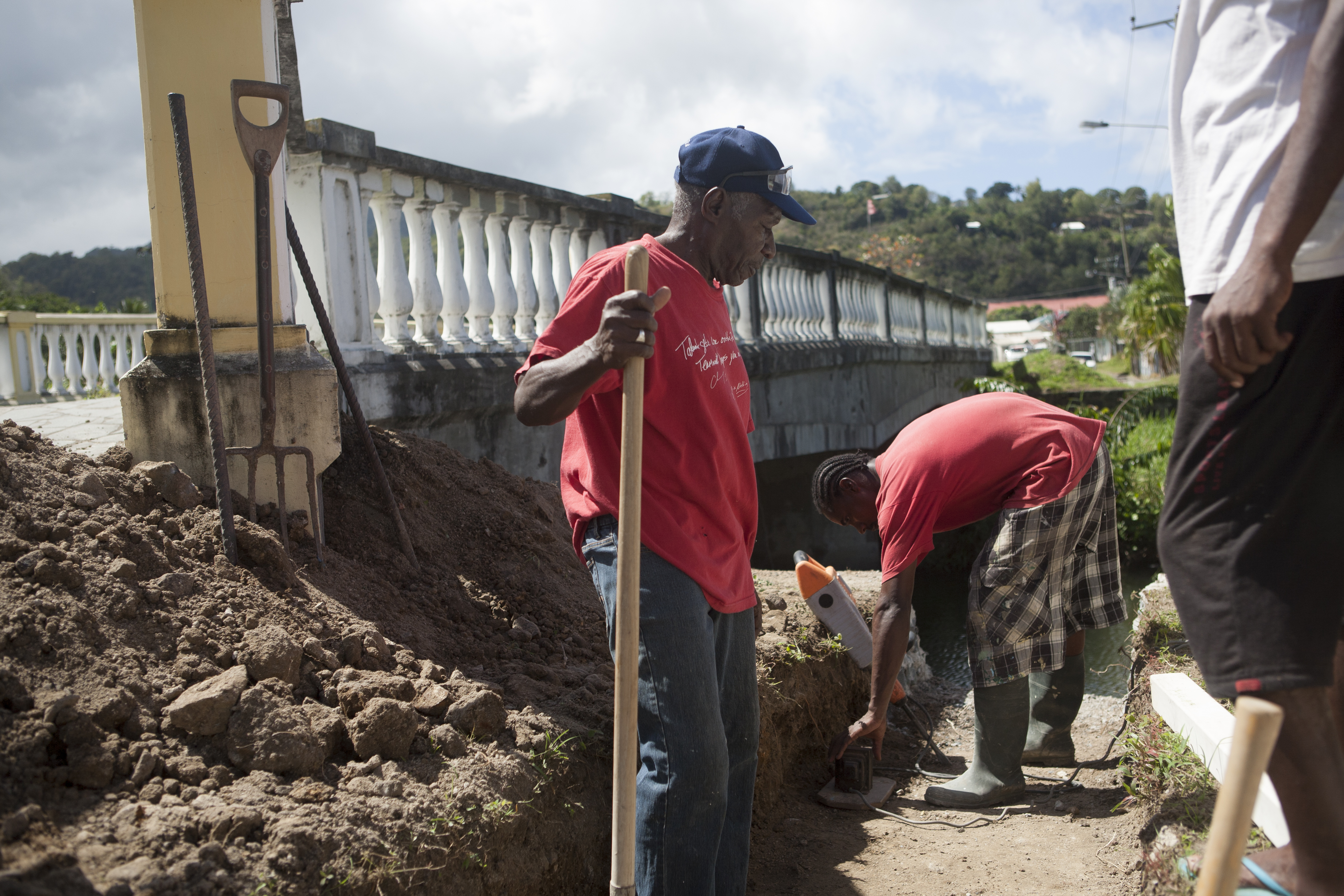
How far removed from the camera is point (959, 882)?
329 centimetres

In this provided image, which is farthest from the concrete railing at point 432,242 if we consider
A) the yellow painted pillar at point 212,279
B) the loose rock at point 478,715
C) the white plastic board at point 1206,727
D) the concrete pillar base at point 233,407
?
the white plastic board at point 1206,727

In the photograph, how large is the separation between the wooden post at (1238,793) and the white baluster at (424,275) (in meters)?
4.48

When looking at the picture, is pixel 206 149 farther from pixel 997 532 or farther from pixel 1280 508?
pixel 1280 508

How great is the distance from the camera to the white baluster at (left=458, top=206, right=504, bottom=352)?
5.64 m

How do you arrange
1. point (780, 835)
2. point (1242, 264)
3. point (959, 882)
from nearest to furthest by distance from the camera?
point (1242, 264), point (959, 882), point (780, 835)

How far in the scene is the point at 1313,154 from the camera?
1.59 meters

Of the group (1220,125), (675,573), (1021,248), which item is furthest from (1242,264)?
(1021,248)

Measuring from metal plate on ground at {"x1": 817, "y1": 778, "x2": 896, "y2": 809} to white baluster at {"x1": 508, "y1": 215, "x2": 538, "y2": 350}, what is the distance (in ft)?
10.4

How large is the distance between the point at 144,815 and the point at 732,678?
57.4 inches

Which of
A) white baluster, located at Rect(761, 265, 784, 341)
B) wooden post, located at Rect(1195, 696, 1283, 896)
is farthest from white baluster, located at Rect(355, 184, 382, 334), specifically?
white baluster, located at Rect(761, 265, 784, 341)

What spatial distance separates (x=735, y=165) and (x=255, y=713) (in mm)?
1888

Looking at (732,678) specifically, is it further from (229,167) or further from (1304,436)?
(229,167)

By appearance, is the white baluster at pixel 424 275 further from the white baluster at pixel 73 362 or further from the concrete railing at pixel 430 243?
the white baluster at pixel 73 362

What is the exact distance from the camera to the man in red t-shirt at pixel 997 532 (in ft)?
12.0
